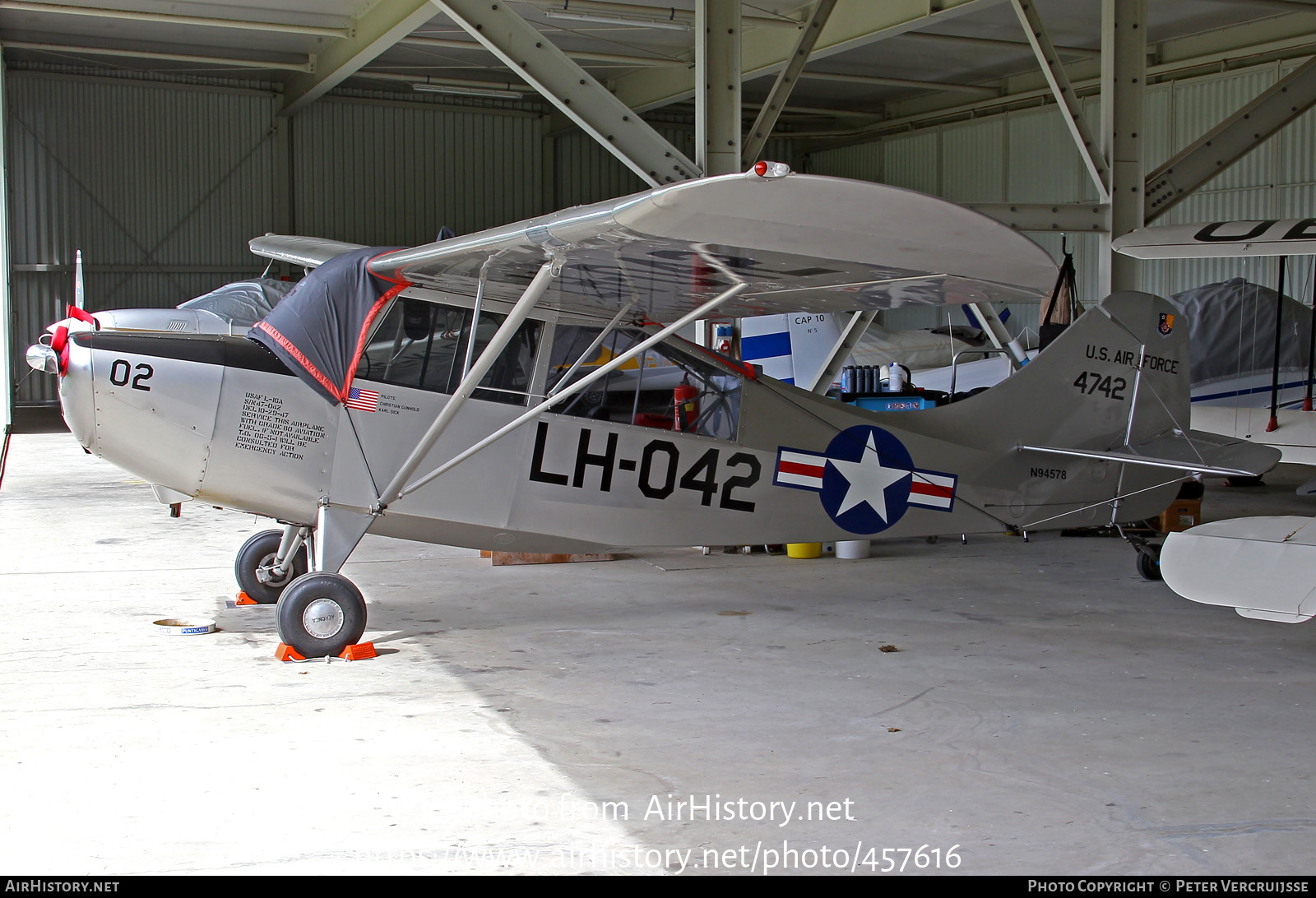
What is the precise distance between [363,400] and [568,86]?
406 cm

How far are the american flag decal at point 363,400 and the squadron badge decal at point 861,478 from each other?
2.42m

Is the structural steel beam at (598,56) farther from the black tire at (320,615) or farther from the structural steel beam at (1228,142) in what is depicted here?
the black tire at (320,615)

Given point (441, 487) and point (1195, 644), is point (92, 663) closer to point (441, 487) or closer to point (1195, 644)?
point (441, 487)

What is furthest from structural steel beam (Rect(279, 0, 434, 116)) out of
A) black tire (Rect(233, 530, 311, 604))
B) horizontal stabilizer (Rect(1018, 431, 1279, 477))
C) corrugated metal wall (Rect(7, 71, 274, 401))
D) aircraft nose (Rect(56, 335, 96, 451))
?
horizontal stabilizer (Rect(1018, 431, 1279, 477))

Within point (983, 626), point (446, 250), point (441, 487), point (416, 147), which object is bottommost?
point (983, 626)

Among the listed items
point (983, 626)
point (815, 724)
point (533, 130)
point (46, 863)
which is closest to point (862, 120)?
point (533, 130)

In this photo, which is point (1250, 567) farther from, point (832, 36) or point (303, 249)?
point (832, 36)

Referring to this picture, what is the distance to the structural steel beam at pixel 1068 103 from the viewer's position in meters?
9.61

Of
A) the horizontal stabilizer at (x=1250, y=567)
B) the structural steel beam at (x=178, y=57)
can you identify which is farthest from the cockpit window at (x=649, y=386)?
the structural steel beam at (x=178, y=57)

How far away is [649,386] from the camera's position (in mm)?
6531

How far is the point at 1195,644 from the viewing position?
6.14 meters

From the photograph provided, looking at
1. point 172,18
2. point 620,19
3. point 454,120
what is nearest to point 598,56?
point 620,19
